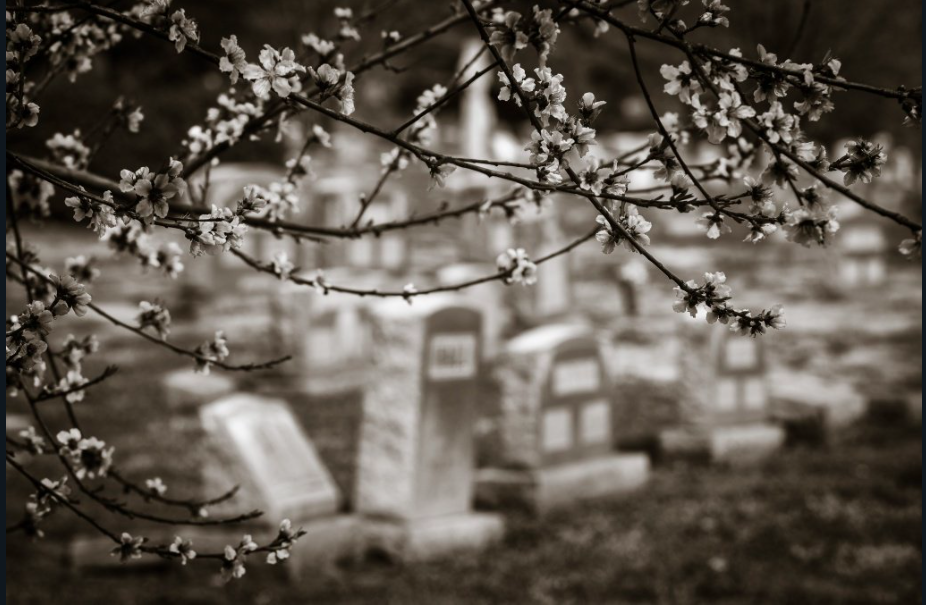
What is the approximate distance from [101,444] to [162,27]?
1.21 meters

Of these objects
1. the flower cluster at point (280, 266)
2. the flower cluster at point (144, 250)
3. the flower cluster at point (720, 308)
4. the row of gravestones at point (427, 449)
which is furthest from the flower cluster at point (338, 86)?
the row of gravestones at point (427, 449)

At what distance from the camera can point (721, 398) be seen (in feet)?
27.3

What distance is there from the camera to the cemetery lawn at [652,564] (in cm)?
549

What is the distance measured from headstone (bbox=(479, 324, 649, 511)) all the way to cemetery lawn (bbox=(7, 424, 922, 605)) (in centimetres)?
22

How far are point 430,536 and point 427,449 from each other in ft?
1.89

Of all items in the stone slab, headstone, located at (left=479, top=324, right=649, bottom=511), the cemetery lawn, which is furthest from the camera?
headstone, located at (left=479, top=324, right=649, bottom=511)

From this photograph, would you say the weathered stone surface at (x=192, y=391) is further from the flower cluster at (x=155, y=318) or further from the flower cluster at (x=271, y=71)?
the flower cluster at (x=271, y=71)

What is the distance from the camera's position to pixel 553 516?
271 inches

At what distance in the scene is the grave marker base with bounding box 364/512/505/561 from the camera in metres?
6.20

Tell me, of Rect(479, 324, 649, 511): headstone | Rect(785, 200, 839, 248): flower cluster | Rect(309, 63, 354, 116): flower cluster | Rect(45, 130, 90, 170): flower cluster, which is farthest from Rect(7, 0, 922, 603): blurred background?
Rect(309, 63, 354, 116): flower cluster

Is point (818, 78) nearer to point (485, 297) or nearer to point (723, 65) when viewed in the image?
point (723, 65)

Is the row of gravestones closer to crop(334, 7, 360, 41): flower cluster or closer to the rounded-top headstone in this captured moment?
the rounded-top headstone

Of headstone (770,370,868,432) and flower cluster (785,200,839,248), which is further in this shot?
headstone (770,370,868,432)

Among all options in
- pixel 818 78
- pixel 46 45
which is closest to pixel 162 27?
pixel 46 45
